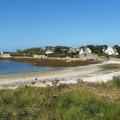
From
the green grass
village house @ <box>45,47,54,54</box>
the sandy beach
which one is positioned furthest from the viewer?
village house @ <box>45,47,54,54</box>

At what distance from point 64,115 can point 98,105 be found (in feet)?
6.05

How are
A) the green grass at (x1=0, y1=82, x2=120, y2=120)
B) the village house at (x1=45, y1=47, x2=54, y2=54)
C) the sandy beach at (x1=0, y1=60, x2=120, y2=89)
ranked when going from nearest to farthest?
the green grass at (x1=0, y1=82, x2=120, y2=120), the sandy beach at (x1=0, y1=60, x2=120, y2=89), the village house at (x1=45, y1=47, x2=54, y2=54)

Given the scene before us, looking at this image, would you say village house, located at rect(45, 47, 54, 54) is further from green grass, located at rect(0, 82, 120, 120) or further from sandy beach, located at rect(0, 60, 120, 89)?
green grass, located at rect(0, 82, 120, 120)

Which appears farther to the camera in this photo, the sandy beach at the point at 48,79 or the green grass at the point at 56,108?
the sandy beach at the point at 48,79

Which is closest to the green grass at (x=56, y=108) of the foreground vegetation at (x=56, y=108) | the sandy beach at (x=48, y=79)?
the foreground vegetation at (x=56, y=108)

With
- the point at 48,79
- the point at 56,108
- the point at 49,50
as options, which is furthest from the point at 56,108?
the point at 49,50

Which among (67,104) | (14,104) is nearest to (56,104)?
(67,104)

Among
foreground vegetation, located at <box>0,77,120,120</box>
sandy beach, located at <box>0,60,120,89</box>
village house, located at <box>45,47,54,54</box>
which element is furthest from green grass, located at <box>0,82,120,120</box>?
village house, located at <box>45,47,54,54</box>

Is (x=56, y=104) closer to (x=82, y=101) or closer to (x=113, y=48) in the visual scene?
(x=82, y=101)

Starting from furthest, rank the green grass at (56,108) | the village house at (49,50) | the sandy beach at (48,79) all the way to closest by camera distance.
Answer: the village house at (49,50)
the sandy beach at (48,79)
the green grass at (56,108)

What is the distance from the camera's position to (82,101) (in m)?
10.9

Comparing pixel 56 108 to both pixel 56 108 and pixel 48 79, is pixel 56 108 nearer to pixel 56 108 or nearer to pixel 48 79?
pixel 56 108

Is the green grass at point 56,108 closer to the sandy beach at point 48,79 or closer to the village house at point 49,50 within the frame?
the sandy beach at point 48,79

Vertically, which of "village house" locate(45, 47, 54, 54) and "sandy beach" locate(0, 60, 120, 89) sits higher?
"village house" locate(45, 47, 54, 54)
